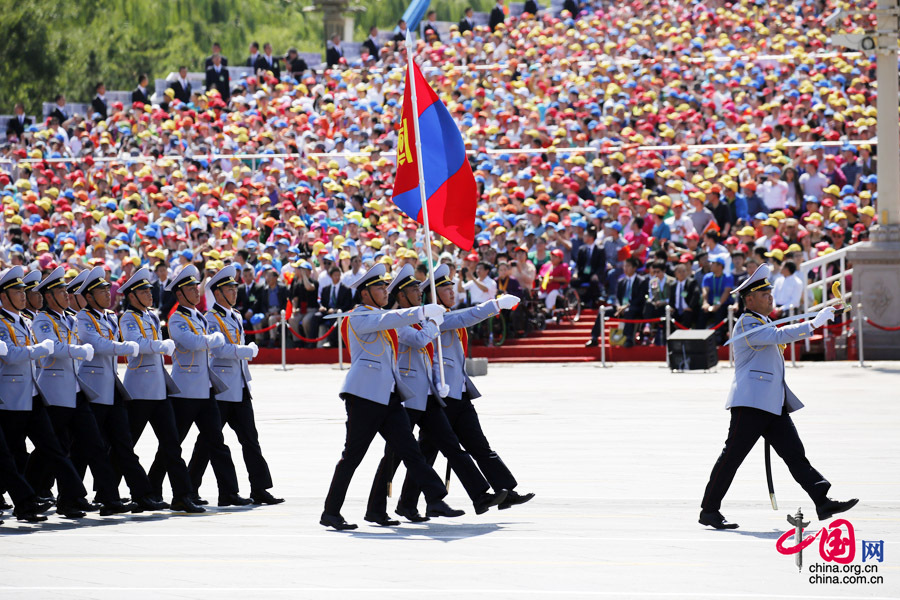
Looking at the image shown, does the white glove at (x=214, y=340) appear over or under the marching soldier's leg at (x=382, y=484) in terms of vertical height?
over

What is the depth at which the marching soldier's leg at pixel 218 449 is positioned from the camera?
12336 mm

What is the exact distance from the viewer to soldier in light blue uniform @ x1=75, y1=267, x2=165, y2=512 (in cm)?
1209

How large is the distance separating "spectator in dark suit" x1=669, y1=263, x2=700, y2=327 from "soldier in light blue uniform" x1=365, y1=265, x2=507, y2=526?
12501 millimetres

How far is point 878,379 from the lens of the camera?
68.3ft

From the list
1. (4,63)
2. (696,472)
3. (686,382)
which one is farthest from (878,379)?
(4,63)

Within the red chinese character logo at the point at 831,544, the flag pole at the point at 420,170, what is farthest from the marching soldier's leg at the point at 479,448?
the red chinese character logo at the point at 831,544

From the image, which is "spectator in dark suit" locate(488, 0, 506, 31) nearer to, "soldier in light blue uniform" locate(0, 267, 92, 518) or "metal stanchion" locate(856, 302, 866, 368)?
"metal stanchion" locate(856, 302, 866, 368)

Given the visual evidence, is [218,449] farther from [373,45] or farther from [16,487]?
[373,45]

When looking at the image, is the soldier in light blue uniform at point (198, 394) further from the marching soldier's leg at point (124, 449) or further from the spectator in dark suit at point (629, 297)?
the spectator in dark suit at point (629, 297)

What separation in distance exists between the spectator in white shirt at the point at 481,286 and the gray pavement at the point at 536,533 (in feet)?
20.4

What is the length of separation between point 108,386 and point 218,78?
82.1 feet

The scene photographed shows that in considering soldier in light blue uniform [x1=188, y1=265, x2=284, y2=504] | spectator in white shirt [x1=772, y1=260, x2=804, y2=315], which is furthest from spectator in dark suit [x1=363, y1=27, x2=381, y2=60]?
soldier in light blue uniform [x1=188, y1=265, x2=284, y2=504]

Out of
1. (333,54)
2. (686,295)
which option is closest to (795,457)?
(686,295)

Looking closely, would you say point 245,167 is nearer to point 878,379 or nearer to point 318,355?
point 318,355
